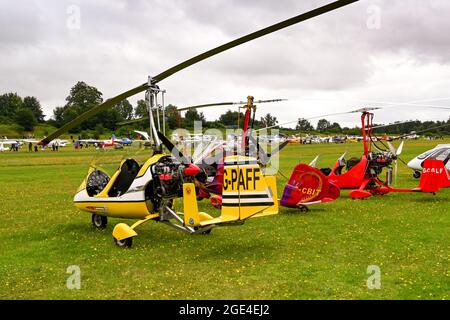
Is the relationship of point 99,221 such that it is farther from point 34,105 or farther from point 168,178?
point 34,105

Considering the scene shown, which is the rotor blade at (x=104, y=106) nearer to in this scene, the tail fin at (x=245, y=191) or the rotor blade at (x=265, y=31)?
the rotor blade at (x=265, y=31)

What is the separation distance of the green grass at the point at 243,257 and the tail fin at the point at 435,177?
1.38m

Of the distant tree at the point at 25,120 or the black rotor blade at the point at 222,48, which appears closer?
the black rotor blade at the point at 222,48

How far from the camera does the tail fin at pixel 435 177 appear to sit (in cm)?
1324

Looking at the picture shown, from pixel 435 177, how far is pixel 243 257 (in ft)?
28.5

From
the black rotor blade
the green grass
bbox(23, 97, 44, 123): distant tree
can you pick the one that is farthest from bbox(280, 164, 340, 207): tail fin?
bbox(23, 97, 44, 123): distant tree

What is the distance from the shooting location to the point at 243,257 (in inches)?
295

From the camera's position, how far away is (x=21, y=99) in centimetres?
14475

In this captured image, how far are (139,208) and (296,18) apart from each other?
18.4 feet

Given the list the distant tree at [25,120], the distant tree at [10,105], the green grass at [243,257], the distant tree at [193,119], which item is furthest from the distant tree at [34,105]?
the green grass at [243,257]

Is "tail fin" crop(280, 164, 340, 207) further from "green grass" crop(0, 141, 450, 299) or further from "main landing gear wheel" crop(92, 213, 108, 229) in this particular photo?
"main landing gear wheel" crop(92, 213, 108, 229)

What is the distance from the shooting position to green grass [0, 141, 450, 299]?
231 inches
